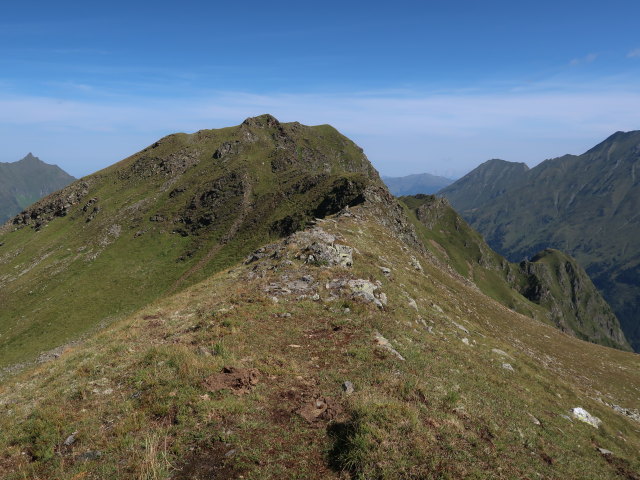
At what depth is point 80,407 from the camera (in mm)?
12945

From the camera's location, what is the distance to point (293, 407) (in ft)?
41.2

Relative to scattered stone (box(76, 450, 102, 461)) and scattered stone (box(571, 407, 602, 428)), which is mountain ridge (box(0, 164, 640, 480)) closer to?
scattered stone (box(76, 450, 102, 461))

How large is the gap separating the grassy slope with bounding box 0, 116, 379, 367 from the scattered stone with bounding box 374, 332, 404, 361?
60.5 m

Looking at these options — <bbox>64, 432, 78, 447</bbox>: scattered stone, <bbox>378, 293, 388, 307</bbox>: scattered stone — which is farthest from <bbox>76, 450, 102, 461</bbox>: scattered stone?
<bbox>378, 293, 388, 307</bbox>: scattered stone

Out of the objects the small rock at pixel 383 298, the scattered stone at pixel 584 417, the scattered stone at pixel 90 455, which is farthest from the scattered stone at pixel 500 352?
the scattered stone at pixel 90 455

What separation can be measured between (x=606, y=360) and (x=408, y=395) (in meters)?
59.4

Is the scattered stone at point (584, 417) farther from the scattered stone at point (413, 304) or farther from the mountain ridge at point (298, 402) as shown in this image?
the scattered stone at point (413, 304)

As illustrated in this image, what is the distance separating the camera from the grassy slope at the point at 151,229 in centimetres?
7294

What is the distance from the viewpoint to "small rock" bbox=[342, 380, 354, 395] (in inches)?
527

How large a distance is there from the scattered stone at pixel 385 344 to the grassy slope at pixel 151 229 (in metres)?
60.5

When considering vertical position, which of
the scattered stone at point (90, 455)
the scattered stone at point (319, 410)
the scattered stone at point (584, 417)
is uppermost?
the scattered stone at point (90, 455)

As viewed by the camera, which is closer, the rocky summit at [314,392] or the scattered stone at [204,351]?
the rocky summit at [314,392]

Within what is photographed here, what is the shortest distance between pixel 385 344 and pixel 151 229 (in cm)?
10046

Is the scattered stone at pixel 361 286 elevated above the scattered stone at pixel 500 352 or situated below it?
above
